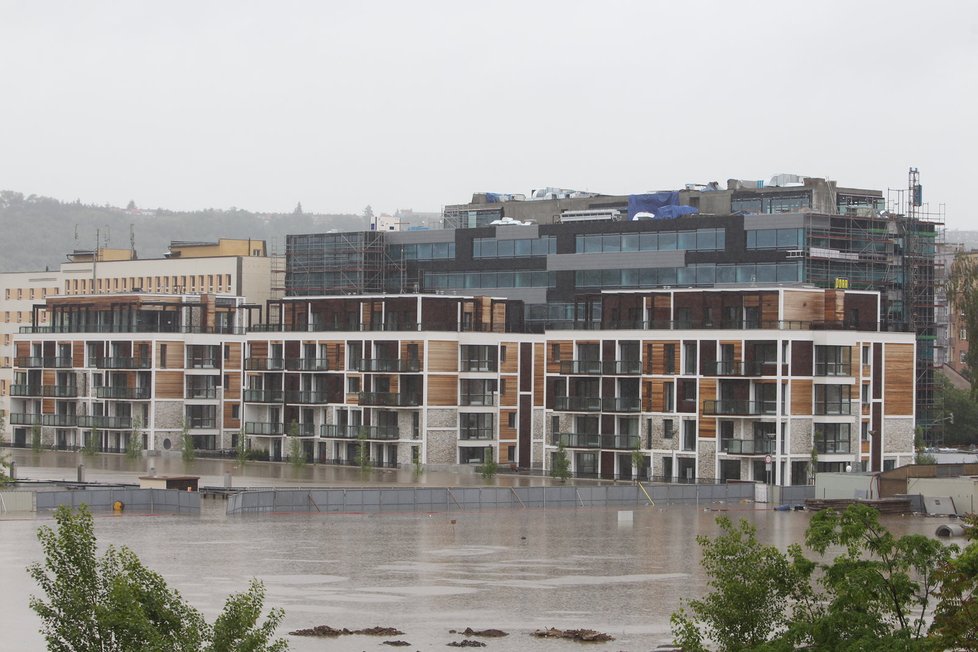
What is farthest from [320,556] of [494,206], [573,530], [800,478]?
[494,206]

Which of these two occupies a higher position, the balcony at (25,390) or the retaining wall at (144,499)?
the balcony at (25,390)

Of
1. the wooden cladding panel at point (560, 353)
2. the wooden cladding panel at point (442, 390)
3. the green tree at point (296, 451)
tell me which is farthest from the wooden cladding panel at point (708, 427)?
the green tree at point (296, 451)

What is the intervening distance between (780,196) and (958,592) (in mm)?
121050

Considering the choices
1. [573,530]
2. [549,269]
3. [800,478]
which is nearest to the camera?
[573,530]

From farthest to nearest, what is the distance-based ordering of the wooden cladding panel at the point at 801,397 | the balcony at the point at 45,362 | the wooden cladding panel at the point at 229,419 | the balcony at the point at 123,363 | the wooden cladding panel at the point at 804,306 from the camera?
the balcony at the point at 45,362 < the wooden cladding panel at the point at 229,419 < the balcony at the point at 123,363 < the wooden cladding panel at the point at 804,306 < the wooden cladding panel at the point at 801,397

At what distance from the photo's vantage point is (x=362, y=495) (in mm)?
97188

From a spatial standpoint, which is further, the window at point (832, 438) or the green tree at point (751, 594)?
the window at point (832, 438)

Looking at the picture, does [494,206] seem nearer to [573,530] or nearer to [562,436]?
[562,436]

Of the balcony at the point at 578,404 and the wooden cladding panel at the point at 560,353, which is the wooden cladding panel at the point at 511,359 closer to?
the wooden cladding panel at the point at 560,353

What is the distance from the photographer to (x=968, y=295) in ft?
472

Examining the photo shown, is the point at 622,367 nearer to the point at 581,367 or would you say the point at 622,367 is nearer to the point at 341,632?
the point at 581,367

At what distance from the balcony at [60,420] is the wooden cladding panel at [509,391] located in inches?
1506

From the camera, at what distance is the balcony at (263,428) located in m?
136

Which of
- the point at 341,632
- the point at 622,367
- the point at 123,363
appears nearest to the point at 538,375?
the point at 622,367
